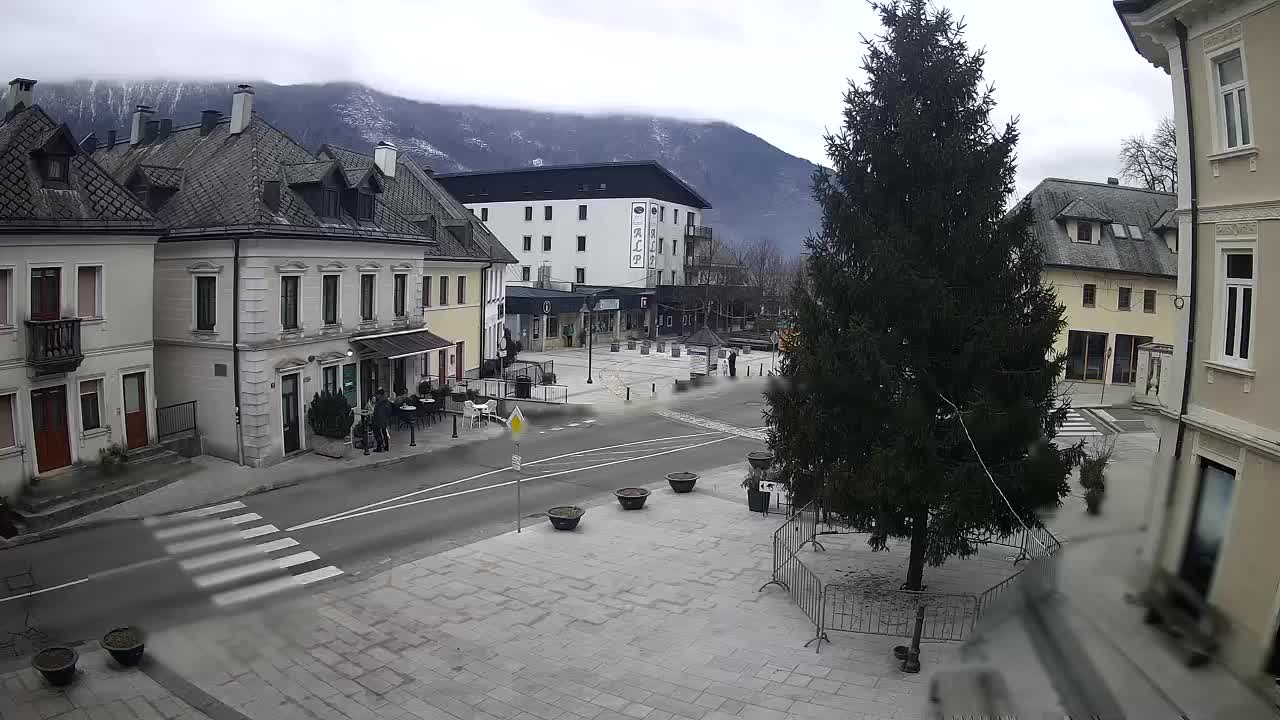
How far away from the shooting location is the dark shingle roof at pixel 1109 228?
32250mm

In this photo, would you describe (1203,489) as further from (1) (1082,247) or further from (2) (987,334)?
(1) (1082,247)

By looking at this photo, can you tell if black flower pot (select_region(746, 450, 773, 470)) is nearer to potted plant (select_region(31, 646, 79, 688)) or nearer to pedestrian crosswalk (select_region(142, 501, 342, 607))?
pedestrian crosswalk (select_region(142, 501, 342, 607))

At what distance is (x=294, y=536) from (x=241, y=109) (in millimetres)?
16809

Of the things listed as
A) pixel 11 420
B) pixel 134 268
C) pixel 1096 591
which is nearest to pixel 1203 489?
pixel 1096 591

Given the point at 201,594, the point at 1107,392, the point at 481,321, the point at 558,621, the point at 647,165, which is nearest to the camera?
the point at 558,621

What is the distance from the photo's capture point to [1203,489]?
139 inches

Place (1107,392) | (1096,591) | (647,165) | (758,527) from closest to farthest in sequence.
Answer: (1096,591), (758,527), (1107,392), (647,165)

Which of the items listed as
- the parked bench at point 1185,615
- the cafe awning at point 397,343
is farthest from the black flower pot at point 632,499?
the parked bench at point 1185,615

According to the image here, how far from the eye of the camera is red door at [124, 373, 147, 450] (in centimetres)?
2141

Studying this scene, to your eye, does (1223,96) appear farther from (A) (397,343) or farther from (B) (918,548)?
(A) (397,343)

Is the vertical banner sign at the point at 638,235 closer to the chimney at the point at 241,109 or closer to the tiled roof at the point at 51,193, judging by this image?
the chimney at the point at 241,109

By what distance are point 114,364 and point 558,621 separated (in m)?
15.1

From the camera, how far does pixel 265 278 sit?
906 inches

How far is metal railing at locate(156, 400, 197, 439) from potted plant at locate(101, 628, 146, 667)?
40.9 feet
